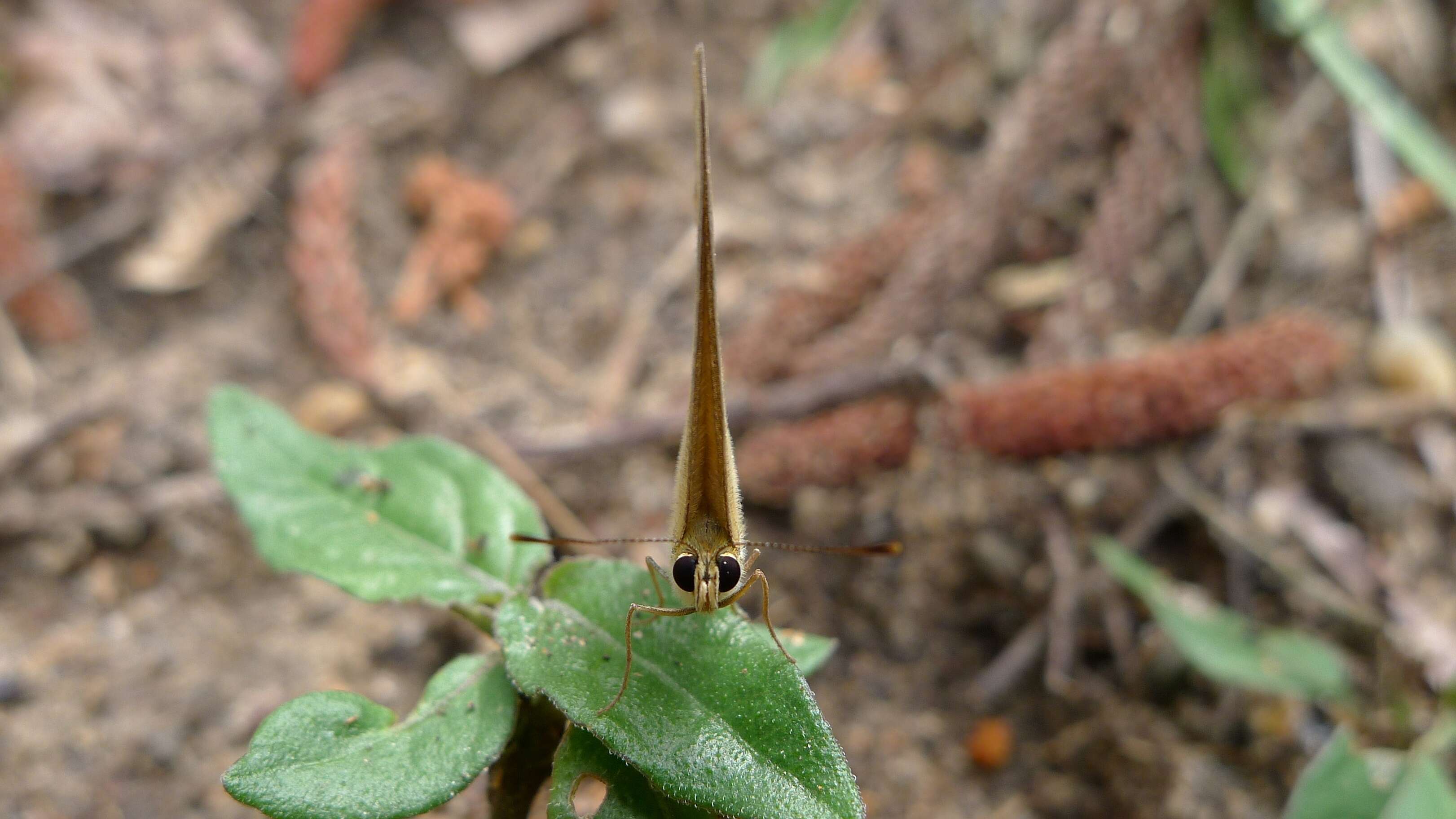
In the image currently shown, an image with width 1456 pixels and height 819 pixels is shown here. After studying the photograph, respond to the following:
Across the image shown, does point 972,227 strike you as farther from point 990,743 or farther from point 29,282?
point 29,282

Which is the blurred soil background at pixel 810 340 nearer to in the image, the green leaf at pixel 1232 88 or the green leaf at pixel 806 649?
the green leaf at pixel 1232 88

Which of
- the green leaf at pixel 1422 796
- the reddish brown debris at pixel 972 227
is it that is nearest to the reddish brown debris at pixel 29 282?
the reddish brown debris at pixel 972 227

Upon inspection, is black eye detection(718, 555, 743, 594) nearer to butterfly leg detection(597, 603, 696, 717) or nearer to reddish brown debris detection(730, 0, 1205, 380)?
butterfly leg detection(597, 603, 696, 717)

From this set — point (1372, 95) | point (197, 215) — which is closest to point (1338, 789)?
point (1372, 95)

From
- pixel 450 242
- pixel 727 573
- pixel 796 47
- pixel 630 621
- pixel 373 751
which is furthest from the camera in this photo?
pixel 796 47

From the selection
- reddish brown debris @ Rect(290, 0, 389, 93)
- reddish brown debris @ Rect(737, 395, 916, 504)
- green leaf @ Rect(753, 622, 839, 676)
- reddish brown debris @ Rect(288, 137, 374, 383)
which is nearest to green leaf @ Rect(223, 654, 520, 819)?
green leaf @ Rect(753, 622, 839, 676)

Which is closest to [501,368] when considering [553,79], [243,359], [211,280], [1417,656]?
[243,359]

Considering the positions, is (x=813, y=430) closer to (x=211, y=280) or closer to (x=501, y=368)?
(x=501, y=368)

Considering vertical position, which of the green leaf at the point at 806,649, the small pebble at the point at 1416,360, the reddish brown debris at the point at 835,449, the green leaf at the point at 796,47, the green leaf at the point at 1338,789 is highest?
the green leaf at the point at 796,47
